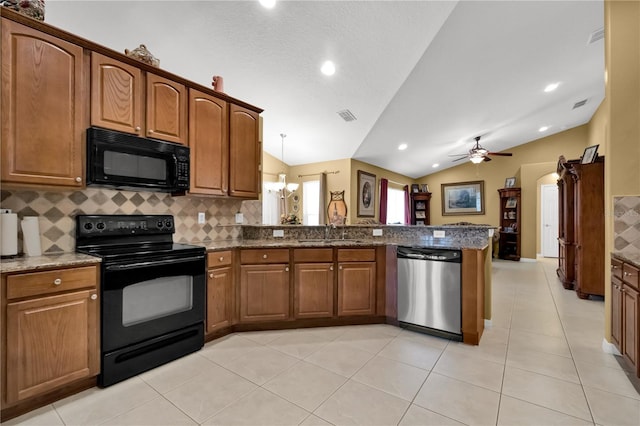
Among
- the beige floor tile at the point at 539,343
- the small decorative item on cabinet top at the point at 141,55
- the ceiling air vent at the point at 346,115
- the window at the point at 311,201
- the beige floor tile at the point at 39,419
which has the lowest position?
the beige floor tile at the point at 539,343

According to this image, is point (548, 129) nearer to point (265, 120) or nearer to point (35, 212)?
point (265, 120)

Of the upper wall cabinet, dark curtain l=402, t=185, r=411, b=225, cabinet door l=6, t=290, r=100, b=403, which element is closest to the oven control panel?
cabinet door l=6, t=290, r=100, b=403

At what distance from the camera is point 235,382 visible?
194cm

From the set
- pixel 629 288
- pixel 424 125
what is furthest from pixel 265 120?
pixel 629 288

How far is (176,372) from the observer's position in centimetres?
207

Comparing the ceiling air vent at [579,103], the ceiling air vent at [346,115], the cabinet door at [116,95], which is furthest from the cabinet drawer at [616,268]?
the ceiling air vent at [579,103]

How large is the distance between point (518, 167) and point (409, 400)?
8589mm

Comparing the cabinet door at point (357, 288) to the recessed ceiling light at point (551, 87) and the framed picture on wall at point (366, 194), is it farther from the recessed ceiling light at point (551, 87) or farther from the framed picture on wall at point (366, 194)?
the recessed ceiling light at point (551, 87)

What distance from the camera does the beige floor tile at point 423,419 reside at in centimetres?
154

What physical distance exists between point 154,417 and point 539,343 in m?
3.12

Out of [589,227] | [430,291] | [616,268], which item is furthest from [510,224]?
[430,291]

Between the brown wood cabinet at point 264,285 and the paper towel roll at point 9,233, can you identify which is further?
the brown wood cabinet at point 264,285

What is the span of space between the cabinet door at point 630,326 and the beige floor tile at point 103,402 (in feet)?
10.5

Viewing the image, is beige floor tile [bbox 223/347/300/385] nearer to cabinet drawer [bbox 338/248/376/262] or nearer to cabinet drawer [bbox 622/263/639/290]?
cabinet drawer [bbox 338/248/376/262]
